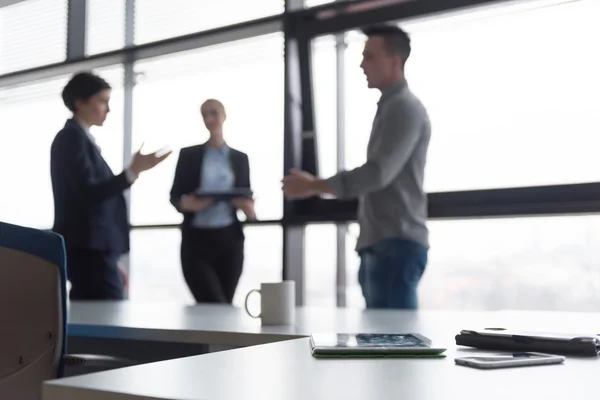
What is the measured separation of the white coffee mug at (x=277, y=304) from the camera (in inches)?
65.2

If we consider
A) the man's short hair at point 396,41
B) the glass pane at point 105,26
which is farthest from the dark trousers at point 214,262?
the glass pane at point 105,26

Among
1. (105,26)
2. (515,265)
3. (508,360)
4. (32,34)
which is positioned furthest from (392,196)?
(32,34)

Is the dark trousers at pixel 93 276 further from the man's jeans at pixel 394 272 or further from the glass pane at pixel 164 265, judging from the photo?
the glass pane at pixel 164 265

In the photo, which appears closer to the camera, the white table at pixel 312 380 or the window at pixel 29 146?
the white table at pixel 312 380

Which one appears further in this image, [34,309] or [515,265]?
[515,265]

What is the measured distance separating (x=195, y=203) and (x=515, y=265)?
1.49 meters

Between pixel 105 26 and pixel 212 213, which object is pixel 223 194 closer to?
pixel 212 213

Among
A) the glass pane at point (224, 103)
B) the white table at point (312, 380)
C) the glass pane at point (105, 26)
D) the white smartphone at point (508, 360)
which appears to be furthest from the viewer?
the glass pane at point (105, 26)

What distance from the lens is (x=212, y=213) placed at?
11.9 ft

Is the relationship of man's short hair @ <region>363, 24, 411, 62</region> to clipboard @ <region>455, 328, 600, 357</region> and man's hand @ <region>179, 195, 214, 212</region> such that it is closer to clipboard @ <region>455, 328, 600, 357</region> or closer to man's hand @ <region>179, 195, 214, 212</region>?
man's hand @ <region>179, 195, 214, 212</region>

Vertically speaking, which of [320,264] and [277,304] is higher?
[320,264]

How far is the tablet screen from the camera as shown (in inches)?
40.8

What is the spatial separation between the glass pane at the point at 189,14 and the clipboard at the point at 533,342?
3105 millimetres

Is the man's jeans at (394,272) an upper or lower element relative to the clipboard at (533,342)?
upper
